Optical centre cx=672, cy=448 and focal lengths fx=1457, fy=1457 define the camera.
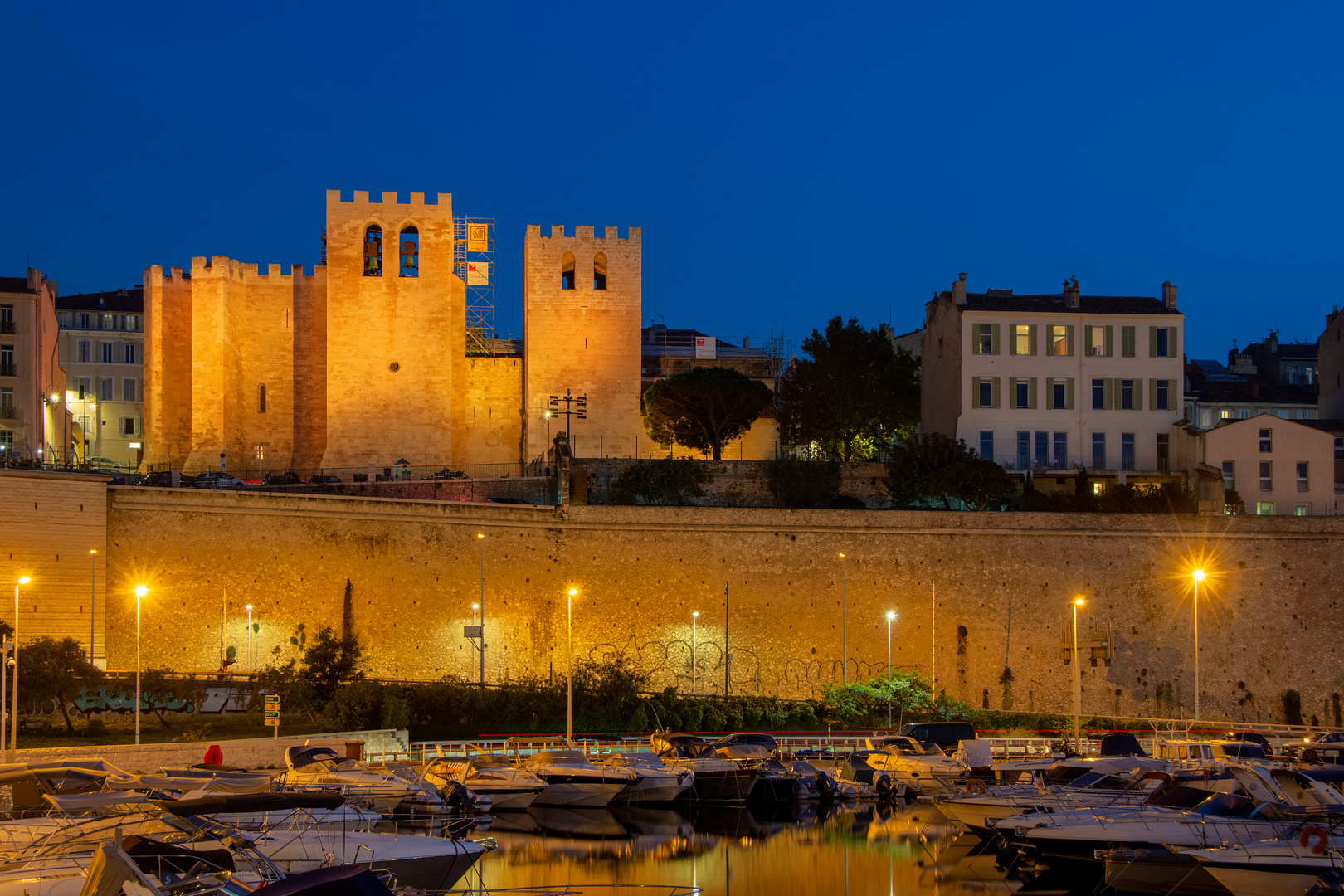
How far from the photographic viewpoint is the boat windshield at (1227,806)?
19766 millimetres

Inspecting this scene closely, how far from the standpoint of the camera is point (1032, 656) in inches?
1494

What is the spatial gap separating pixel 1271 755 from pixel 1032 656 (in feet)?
35.6

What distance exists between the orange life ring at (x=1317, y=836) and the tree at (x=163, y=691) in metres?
21.8

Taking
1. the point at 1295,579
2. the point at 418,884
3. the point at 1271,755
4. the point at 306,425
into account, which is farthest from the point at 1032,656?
the point at 306,425

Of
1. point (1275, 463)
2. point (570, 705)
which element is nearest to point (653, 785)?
point (570, 705)

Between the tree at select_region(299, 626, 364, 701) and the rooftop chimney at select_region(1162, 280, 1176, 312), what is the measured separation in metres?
27.2

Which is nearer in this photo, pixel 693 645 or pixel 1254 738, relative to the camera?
pixel 1254 738

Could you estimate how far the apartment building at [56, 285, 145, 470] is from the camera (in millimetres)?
59906

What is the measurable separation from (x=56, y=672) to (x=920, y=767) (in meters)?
17.1

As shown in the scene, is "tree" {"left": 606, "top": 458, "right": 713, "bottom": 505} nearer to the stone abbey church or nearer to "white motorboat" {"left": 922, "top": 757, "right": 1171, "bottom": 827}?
the stone abbey church

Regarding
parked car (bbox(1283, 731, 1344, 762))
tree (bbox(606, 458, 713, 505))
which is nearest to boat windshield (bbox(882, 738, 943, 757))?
parked car (bbox(1283, 731, 1344, 762))

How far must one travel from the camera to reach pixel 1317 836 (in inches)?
704

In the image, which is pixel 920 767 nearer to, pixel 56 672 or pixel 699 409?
pixel 56 672

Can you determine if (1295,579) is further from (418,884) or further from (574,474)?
(418,884)
